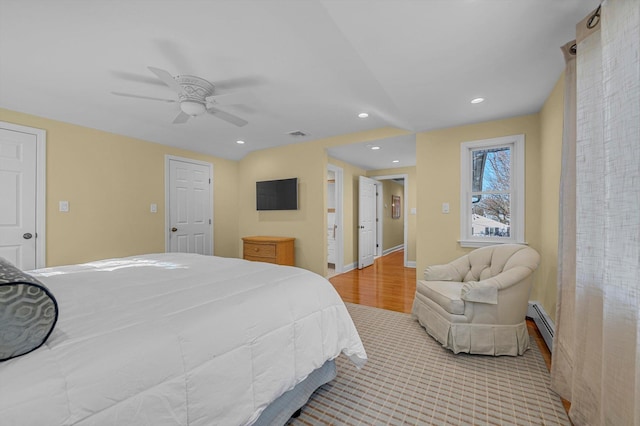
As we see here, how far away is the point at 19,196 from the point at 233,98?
2545 millimetres

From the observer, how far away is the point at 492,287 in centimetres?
220

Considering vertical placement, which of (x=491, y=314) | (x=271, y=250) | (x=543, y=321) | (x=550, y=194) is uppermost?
(x=550, y=194)

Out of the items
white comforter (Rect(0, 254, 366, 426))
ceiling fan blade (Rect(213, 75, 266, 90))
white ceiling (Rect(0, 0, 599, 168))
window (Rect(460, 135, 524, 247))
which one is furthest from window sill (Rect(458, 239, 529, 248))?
ceiling fan blade (Rect(213, 75, 266, 90))

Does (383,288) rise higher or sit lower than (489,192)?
lower

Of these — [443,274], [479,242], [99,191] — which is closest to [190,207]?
[99,191]

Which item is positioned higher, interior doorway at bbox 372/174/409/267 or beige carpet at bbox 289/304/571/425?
interior doorway at bbox 372/174/409/267

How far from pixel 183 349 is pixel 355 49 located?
2.02 m

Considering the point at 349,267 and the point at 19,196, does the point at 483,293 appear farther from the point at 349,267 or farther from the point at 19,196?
the point at 19,196

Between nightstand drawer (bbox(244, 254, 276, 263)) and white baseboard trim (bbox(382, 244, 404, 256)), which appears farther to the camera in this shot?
white baseboard trim (bbox(382, 244, 404, 256))

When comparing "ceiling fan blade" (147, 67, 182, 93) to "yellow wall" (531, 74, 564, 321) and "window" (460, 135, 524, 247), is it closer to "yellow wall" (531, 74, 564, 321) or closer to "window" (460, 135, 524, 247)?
"yellow wall" (531, 74, 564, 321)

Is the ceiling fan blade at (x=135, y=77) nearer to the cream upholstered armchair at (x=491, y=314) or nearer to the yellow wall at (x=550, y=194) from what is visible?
the cream upholstered armchair at (x=491, y=314)

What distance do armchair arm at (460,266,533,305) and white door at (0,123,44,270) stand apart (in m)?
4.44

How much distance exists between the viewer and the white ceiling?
1585 millimetres

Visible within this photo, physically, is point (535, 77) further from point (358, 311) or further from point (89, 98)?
point (89, 98)
